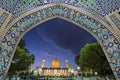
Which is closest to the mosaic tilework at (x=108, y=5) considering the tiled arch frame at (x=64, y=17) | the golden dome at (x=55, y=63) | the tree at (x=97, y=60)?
the tiled arch frame at (x=64, y=17)

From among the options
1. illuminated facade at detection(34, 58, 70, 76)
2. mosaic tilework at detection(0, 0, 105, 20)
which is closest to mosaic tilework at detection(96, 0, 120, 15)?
mosaic tilework at detection(0, 0, 105, 20)

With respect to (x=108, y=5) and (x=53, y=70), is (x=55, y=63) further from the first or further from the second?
(x=108, y=5)

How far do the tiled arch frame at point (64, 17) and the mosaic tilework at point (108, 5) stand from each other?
291mm

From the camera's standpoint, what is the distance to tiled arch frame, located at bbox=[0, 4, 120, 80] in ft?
13.2

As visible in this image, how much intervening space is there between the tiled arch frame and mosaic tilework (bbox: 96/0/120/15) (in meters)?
0.29

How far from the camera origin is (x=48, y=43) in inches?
1003

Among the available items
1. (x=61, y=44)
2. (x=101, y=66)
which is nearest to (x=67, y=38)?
(x=61, y=44)

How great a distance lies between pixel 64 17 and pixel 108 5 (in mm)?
1308

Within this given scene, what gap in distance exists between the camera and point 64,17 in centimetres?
480

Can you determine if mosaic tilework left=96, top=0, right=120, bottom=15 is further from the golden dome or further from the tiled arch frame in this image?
the golden dome

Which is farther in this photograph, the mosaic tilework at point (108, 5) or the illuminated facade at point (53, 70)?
the illuminated facade at point (53, 70)

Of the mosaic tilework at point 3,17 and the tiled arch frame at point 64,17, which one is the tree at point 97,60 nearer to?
the tiled arch frame at point 64,17

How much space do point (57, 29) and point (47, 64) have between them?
35.0ft

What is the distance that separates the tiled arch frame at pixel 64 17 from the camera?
13.2ft
